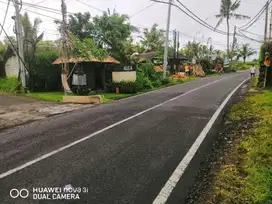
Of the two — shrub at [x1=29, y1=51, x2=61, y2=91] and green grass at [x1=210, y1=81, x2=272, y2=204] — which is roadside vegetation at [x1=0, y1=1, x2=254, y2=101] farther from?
green grass at [x1=210, y1=81, x2=272, y2=204]

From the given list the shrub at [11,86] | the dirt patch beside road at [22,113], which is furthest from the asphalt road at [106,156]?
the shrub at [11,86]

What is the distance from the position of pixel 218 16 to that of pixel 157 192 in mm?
54722

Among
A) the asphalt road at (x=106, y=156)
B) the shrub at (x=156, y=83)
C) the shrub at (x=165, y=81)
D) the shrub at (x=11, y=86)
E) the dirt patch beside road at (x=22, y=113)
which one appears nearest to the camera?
the asphalt road at (x=106, y=156)

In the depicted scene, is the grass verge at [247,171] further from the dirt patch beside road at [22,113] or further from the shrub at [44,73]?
the shrub at [44,73]

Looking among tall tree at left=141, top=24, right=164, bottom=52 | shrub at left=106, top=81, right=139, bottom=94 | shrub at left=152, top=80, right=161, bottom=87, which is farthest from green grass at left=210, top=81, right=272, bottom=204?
tall tree at left=141, top=24, right=164, bottom=52

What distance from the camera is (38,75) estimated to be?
70.7 feet

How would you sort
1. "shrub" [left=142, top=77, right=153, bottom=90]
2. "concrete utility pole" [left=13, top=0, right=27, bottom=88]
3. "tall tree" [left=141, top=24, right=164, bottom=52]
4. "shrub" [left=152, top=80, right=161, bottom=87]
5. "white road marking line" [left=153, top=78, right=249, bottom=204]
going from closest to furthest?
"white road marking line" [left=153, top=78, right=249, bottom=204] < "concrete utility pole" [left=13, top=0, right=27, bottom=88] < "shrub" [left=142, top=77, right=153, bottom=90] < "shrub" [left=152, top=80, right=161, bottom=87] < "tall tree" [left=141, top=24, right=164, bottom=52]

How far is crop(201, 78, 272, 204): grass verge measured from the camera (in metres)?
3.90

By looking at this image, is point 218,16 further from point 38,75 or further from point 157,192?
point 157,192

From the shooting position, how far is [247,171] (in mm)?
4793

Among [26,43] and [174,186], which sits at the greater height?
[26,43]

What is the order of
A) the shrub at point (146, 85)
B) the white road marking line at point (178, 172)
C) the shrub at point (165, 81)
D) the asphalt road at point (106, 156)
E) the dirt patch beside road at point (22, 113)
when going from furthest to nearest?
the shrub at point (165, 81), the shrub at point (146, 85), the dirt patch beside road at point (22, 113), the asphalt road at point (106, 156), the white road marking line at point (178, 172)

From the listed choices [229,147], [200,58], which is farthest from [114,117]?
[200,58]

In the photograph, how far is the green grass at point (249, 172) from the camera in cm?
389
